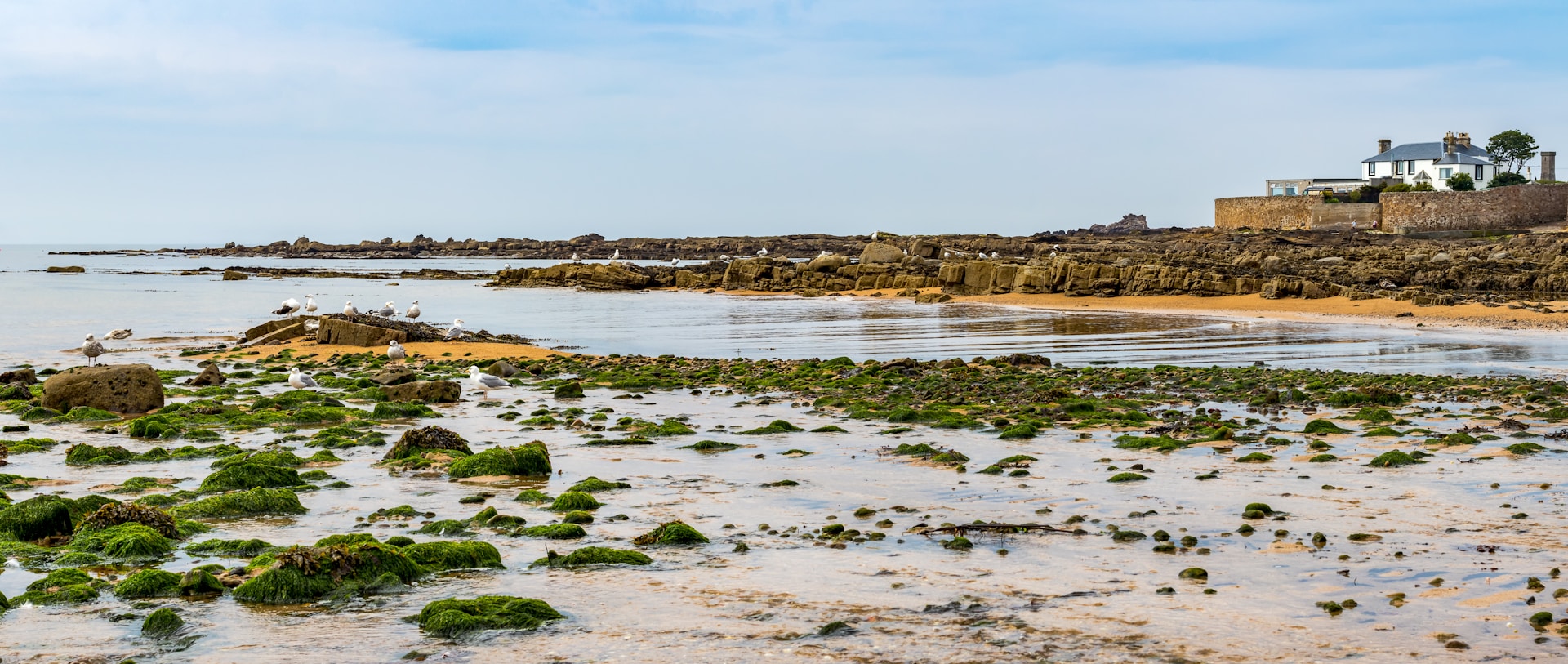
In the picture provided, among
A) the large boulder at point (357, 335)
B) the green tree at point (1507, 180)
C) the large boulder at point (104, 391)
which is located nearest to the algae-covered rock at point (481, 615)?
the large boulder at point (104, 391)

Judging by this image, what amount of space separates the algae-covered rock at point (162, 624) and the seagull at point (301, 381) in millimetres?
12751

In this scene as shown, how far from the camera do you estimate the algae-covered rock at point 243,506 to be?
1013cm

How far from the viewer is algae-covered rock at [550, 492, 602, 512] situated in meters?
10.3

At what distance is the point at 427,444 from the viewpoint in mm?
12875

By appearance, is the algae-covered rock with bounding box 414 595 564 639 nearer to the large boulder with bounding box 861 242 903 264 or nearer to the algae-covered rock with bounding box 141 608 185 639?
the algae-covered rock with bounding box 141 608 185 639

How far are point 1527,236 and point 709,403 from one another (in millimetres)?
57316

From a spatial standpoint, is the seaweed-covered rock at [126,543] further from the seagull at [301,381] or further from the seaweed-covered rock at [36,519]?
the seagull at [301,381]

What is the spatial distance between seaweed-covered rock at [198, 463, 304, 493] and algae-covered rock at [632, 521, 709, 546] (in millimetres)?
3971

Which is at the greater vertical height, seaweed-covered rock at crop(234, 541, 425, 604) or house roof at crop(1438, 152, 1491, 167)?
house roof at crop(1438, 152, 1491, 167)

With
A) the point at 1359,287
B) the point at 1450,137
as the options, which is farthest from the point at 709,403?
the point at 1450,137

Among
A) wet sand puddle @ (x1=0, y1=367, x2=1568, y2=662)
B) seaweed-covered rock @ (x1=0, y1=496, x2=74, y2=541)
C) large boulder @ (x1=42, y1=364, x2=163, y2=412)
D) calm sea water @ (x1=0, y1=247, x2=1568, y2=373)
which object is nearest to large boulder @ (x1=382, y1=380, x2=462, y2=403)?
large boulder @ (x1=42, y1=364, x2=163, y2=412)

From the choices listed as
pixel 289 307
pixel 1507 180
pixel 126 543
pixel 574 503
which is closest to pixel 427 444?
pixel 574 503

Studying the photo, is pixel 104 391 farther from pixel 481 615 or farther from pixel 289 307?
pixel 289 307

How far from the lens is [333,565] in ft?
25.7
